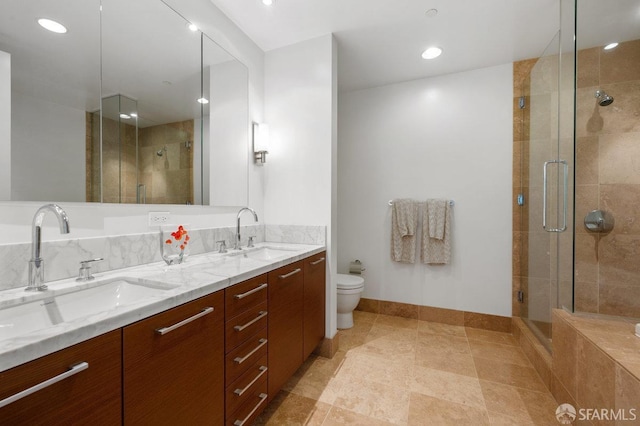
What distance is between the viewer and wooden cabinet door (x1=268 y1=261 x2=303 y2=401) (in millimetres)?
1369

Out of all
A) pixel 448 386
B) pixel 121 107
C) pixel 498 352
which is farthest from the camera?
pixel 498 352

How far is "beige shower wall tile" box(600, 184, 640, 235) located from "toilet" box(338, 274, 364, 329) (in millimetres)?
1848

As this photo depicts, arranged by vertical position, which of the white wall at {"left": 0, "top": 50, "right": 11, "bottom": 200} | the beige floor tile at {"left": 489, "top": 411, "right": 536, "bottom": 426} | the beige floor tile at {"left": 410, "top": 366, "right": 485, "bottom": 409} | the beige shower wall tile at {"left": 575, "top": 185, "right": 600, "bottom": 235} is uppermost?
the white wall at {"left": 0, "top": 50, "right": 11, "bottom": 200}

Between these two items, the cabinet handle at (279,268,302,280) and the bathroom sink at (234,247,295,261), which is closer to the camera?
the cabinet handle at (279,268,302,280)

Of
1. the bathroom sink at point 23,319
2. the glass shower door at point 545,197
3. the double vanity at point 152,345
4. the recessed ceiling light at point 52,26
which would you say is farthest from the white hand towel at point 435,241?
the recessed ceiling light at point 52,26

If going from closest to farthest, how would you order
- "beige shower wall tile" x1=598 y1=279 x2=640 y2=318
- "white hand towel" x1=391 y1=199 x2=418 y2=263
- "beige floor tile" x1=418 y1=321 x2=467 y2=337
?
"beige shower wall tile" x1=598 y1=279 x2=640 y2=318 < "beige floor tile" x1=418 y1=321 x2=467 y2=337 < "white hand towel" x1=391 y1=199 x2=418 y2=263

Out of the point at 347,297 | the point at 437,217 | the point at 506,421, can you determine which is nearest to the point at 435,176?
the point at 437,217

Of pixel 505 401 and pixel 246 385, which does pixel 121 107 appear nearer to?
pixel 246 385

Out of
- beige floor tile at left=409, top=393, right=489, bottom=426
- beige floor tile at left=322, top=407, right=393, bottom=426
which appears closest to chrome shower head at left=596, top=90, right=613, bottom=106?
beige floor tile at left=409, top=393, right=489, bottom=426

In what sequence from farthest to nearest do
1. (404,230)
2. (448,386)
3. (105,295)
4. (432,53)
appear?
(404,230), (432,53), (448,386), (105,295)

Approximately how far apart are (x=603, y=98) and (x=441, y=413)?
2.28 meters

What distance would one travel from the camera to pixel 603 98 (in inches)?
70.8

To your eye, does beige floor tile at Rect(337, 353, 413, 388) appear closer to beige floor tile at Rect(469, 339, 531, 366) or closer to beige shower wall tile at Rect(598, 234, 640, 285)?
beige floor tile at Rect(469, 339, 531, 366)

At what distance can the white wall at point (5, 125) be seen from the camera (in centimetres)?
93
